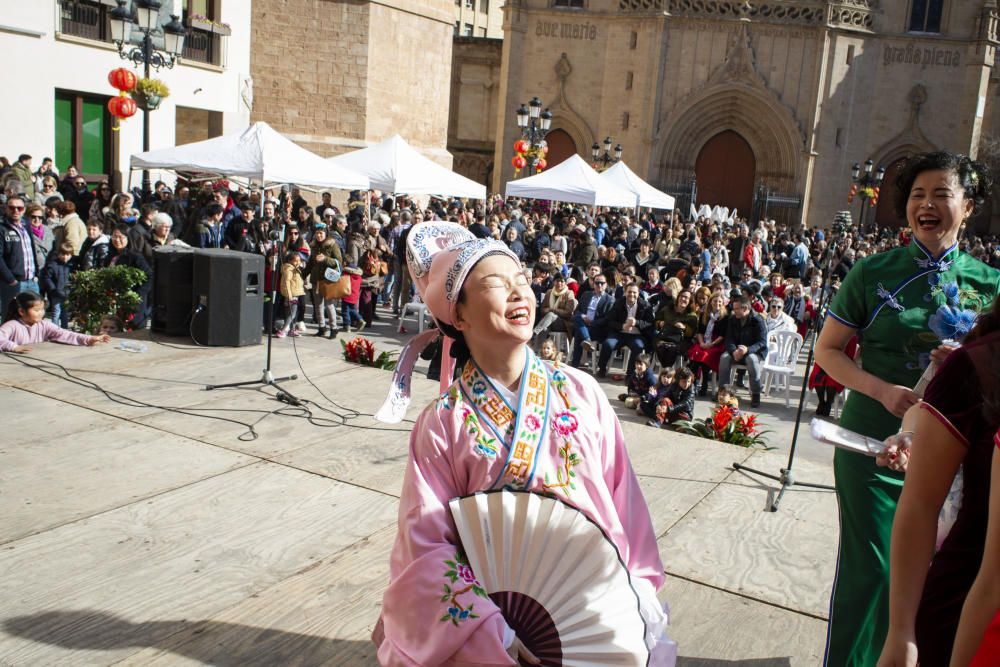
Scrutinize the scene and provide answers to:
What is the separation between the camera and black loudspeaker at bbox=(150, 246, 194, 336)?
26.7ft

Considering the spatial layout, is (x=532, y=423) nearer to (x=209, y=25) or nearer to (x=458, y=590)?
(x=458, y=590)

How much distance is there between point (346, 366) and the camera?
7.39 meters

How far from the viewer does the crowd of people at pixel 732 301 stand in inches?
73.1

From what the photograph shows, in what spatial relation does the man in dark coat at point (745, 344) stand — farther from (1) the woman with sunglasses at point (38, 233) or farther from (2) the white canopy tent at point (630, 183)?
(1) the woman with sunglasses at point (38, 233)

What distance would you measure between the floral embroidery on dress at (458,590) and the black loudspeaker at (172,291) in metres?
6.72

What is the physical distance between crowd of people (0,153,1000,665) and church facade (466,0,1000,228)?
949 centimetres

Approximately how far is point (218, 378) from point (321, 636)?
157 inches

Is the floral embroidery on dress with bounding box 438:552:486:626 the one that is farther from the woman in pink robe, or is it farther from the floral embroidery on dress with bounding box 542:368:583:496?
the floral embroidery on dress with bounding box 542:368:583:496

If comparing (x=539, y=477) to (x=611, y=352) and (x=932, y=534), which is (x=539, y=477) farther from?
(x=611, y=352)

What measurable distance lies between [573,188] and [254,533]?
12875 millimetres

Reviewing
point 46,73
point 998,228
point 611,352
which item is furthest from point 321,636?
point 998,228

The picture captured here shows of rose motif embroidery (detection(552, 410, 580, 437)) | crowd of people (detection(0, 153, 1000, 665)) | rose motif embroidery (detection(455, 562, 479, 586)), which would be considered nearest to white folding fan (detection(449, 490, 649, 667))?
rose motif embroidery (detection(455, 562, 479, 586))

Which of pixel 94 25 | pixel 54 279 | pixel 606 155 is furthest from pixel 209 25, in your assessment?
pixel 54 279

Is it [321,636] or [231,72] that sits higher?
[231,72]
